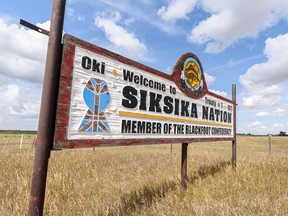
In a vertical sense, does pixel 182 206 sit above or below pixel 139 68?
below

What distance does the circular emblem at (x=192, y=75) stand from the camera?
5.22 meters

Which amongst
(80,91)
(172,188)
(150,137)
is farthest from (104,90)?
(172,188)

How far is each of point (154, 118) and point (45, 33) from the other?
2269 mm

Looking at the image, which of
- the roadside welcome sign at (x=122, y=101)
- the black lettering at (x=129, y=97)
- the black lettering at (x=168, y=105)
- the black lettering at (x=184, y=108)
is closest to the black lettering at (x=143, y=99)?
the roadside welcome sign at (x=122, y=101)

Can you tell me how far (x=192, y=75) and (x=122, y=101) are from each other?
8.81ft

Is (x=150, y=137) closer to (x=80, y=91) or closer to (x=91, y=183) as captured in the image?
(x=80, y=91)

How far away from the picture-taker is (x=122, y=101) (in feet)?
10.9

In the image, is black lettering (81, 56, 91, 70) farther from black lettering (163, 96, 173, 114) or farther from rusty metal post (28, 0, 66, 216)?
black lettering (163, 96, 173, 114)

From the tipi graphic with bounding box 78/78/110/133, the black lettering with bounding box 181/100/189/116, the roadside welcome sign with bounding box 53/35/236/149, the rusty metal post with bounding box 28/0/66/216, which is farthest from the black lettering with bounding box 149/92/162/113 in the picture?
the rusty metal post with bounding box 28/0/66/216

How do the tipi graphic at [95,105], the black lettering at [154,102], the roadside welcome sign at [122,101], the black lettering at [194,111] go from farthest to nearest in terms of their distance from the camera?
the black lettering at [194,111]
the black lettering at [154,102]
the tipi graphic at [95,105]
the roadside welcome sign at [122,101]

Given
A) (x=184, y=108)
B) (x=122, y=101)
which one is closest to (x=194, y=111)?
(x=184, y=108)

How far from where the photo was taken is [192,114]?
5332 mm

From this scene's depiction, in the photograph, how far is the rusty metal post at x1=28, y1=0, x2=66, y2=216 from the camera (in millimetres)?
2209

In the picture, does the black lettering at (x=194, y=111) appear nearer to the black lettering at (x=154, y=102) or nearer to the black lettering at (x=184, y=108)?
the black lettering at (x=184, y=108)
